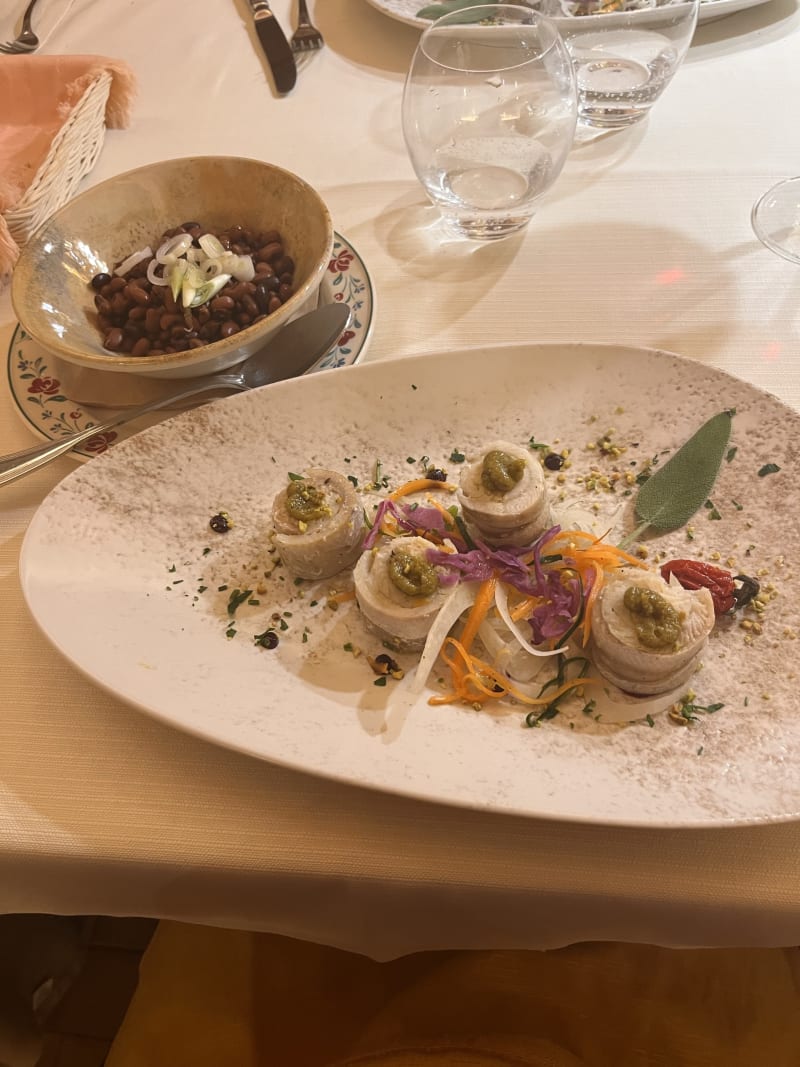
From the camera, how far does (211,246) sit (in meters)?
1.26

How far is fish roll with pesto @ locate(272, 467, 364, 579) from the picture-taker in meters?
0.93

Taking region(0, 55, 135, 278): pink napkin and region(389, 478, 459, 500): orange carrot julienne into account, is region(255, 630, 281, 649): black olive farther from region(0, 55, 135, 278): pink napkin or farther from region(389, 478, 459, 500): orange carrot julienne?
region(0, 55, 135, 278): pink napkin

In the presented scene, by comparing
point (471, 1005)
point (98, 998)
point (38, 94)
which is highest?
point (38, 94)

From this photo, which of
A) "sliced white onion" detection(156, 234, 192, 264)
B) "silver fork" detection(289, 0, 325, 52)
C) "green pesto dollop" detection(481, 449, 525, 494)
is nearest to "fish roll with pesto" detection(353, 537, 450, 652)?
"green pesto dollop" detection(481, 449, 525, 494)

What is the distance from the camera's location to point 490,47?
1.37m

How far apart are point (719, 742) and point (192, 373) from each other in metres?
0.89

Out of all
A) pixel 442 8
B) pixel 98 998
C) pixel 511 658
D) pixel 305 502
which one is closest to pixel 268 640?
pixel 305 502

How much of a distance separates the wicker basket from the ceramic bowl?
8.4 inches

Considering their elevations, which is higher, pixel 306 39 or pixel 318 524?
pixel 306 39

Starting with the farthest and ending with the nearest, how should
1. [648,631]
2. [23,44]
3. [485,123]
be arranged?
[23,44], [485,123], [648,631]

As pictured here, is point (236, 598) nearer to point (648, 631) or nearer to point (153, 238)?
point (648, 631)

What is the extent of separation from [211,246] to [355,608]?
72cm

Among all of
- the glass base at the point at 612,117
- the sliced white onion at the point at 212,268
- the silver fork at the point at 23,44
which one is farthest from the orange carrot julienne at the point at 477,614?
the silver fork at the point at 23,44

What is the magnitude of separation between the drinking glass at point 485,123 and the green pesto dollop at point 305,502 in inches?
27.3
